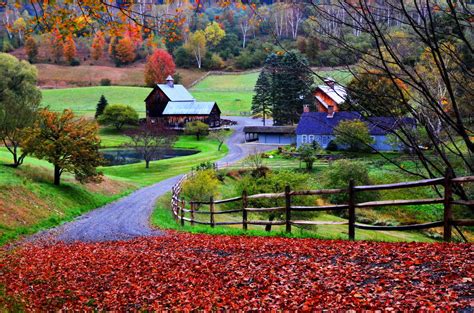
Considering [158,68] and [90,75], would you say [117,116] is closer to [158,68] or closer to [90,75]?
[158,68]

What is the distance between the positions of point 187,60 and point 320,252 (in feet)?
404

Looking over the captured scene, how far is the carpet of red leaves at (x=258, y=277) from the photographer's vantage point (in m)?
6.05

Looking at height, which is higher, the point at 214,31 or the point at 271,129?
the point at 214,31

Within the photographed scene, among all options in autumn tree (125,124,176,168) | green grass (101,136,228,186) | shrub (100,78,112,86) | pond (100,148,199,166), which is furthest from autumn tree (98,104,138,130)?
shrub (100,78,112,86)

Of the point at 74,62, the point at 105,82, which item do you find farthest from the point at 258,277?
the point at 74,62

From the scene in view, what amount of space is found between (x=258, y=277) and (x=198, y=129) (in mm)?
67866

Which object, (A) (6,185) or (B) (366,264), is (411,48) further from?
(A) (6,185)

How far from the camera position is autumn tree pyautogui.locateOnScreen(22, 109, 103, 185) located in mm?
27375

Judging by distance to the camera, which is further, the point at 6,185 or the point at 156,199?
the point at 156,199

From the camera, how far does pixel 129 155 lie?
6372cm

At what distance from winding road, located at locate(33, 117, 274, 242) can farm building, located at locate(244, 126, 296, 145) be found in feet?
98.1

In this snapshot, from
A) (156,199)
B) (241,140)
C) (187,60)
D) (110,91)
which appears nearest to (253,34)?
(187,60)

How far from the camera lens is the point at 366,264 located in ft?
24.1

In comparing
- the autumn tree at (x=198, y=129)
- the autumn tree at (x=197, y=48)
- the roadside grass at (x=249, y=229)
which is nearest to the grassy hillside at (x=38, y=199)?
the roadside grass at (x=249, y=229)
